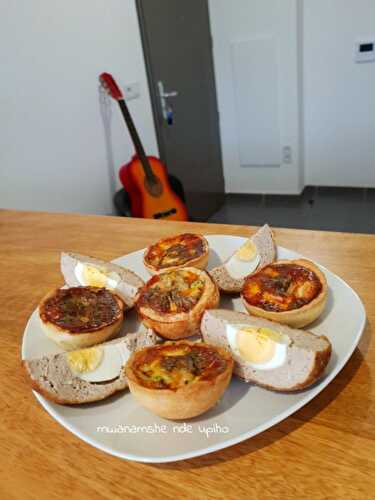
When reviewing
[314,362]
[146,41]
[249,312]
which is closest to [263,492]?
[314,362]

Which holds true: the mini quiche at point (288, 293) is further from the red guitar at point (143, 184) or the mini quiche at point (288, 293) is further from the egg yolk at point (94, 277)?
A: the red guitar at point (143, 184)

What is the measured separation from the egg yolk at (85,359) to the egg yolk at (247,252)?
362mm

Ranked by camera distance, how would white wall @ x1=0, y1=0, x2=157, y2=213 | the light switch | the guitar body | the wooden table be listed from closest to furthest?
the wooden table → white wall @ x1=0, y1=0, x2=157, y2=213 → the guitar body → the light switch

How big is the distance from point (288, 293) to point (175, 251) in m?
0.30

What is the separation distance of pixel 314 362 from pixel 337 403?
0.27 feet

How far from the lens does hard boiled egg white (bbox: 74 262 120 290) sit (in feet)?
2.97

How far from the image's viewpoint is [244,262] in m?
0.94

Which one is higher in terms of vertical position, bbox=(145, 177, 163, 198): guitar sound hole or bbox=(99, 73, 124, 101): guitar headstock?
bbox=(99, 73, 124, 101): guitar headstock

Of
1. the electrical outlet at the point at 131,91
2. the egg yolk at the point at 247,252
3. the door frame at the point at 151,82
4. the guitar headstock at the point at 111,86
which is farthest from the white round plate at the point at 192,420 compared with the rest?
the door frame at the point at 151,82

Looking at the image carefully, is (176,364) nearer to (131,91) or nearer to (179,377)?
(179,377)

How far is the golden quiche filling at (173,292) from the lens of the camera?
2.59ft

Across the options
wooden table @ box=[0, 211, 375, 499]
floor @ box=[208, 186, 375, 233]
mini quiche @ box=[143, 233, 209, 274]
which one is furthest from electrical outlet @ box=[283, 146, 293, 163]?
wooden table @ box=[0, 211, 375, 499]

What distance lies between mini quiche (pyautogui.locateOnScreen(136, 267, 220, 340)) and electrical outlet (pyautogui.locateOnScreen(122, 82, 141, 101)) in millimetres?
2266

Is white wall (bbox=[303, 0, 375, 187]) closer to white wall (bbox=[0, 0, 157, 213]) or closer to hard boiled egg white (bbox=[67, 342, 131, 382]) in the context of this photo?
white wall (bbox=[0, 0, 157, 213])
